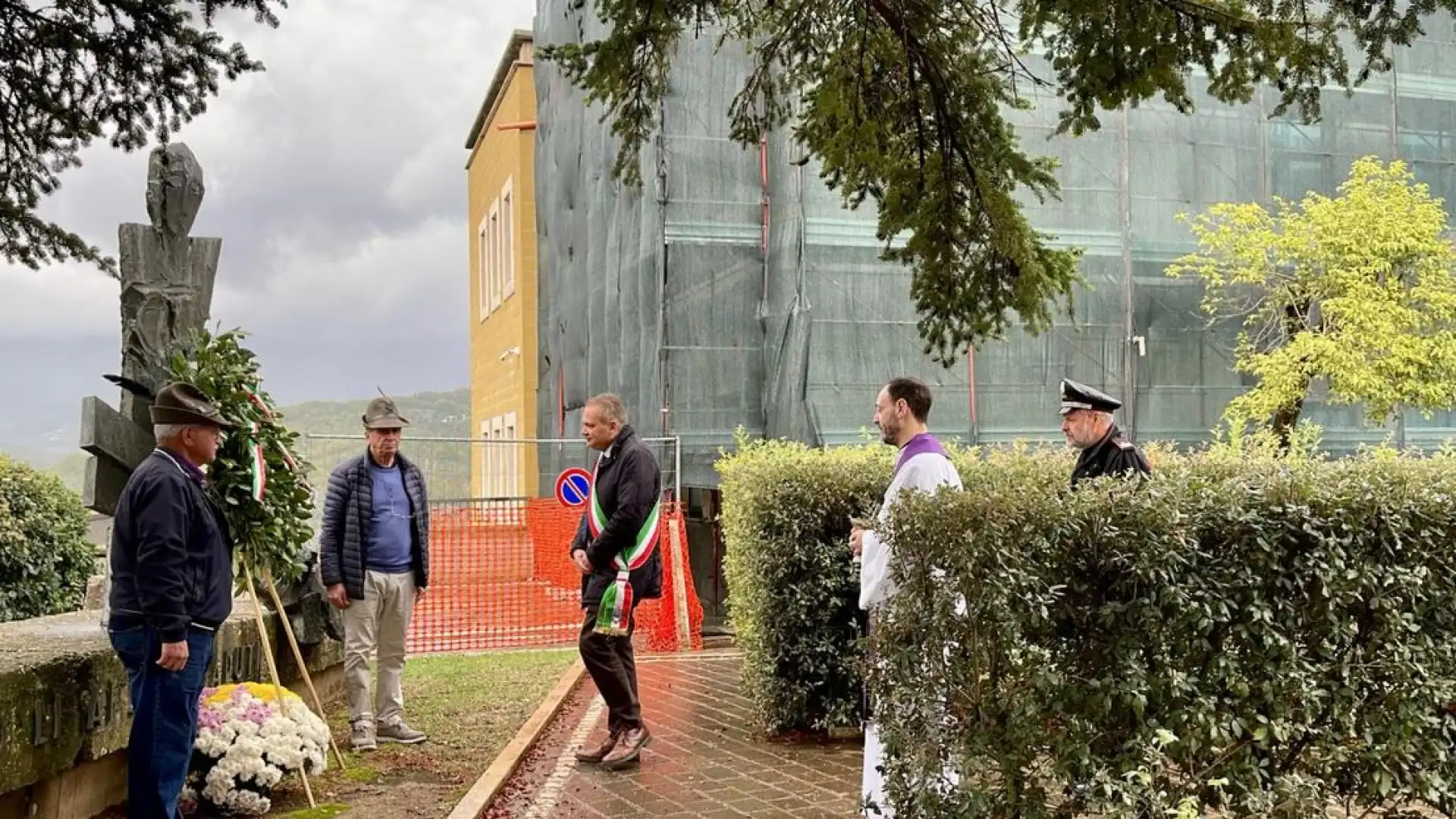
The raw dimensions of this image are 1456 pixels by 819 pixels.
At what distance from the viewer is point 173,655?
5.20 m

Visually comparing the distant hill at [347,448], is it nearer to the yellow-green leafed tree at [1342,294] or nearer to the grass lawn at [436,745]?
the grass lawn at [436,745]

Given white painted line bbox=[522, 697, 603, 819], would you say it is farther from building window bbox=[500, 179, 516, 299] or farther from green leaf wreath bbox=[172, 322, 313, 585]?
building window bbox=[500, 179, 516, 299]

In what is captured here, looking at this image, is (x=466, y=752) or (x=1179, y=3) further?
(x=466, y=752)

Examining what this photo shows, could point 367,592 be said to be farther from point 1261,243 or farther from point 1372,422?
point 1372,422

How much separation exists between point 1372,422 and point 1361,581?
55.1ft

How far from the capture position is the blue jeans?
527 centimetres

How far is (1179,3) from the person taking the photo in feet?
23.4

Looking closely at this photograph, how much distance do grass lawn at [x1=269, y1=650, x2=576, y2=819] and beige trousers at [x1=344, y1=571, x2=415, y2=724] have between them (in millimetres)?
291

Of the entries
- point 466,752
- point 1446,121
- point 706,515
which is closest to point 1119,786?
point 466,752

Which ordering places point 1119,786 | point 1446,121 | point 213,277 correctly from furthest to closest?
point 1446,121
point 213,277
point 1119,786

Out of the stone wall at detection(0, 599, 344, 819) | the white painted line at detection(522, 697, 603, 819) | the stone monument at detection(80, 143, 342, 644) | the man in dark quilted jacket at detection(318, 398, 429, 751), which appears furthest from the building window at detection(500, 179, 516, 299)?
the stone wall at detection(0, 599, 344, 819)

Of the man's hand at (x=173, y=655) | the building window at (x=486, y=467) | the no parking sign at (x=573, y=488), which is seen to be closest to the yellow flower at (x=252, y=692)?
the man's hand at (x=173, y=655)

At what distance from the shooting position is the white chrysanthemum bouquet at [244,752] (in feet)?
20.1

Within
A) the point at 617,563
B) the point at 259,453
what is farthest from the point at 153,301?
the point at 617,563
